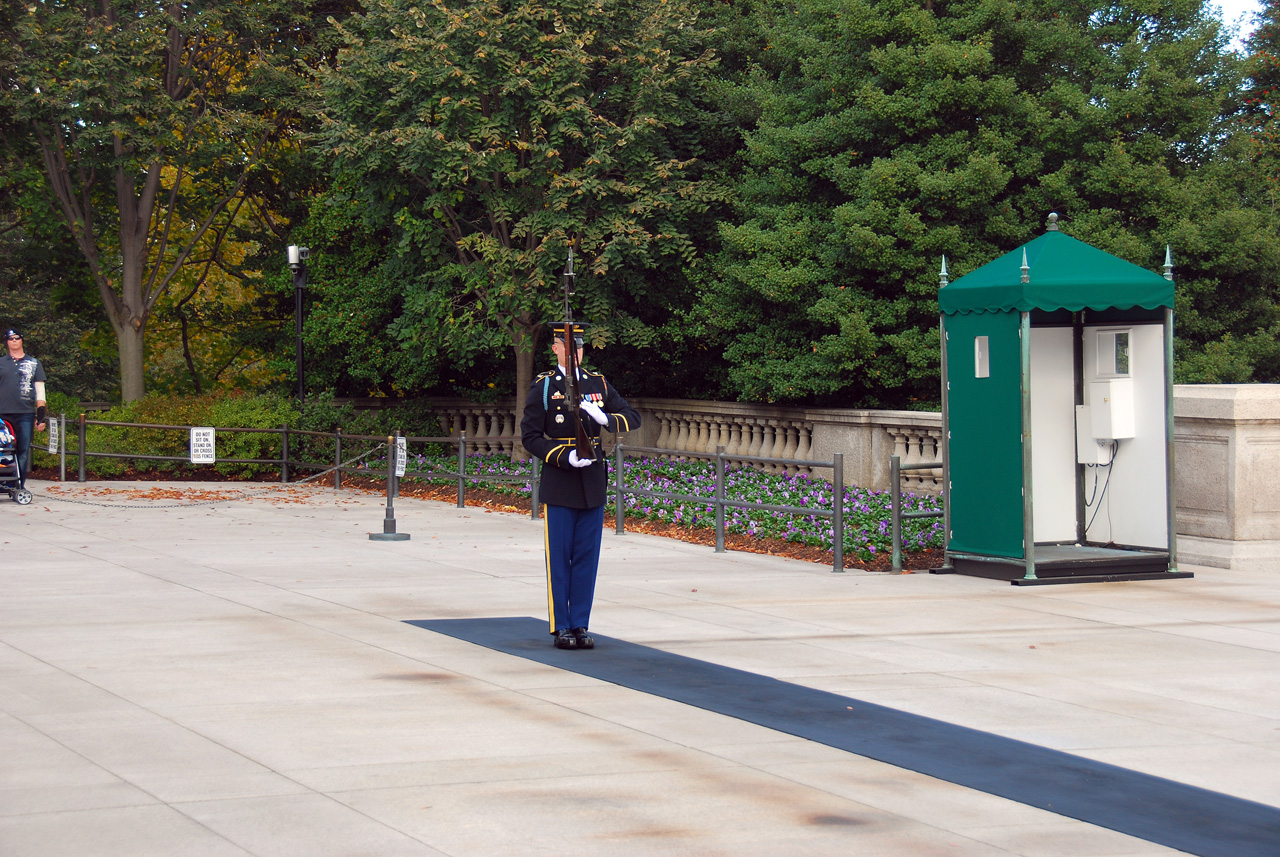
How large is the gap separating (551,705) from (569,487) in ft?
7.14

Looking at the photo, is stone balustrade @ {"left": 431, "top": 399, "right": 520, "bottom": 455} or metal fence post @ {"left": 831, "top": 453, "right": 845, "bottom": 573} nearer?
metal fence post @ {"left": 831, "top": 453, "right": 845, "bottom": 573}

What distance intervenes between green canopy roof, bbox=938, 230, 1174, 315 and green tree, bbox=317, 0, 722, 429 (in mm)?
9529

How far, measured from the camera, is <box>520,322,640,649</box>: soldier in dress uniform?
9.47 m

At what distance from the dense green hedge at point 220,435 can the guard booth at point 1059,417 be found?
1400 cm

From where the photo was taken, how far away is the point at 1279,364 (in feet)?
68.3

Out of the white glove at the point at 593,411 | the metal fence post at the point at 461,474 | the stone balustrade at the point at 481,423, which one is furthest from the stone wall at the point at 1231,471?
the stone balustrade at the point at 481,423

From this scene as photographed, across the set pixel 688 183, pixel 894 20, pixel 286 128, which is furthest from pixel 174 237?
pixel 894 20

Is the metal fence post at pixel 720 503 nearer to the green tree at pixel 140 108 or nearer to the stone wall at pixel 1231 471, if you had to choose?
the stone wall at pixel 1231 471

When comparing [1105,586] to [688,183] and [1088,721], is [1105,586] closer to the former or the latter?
[1088,721]

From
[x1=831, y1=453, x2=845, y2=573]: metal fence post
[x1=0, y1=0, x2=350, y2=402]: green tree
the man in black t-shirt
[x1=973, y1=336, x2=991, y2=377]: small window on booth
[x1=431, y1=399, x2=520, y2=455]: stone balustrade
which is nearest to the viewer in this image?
[x1=973, y1=336, x2=991, y2=377]: small window on booth

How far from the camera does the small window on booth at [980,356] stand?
41.6 ft

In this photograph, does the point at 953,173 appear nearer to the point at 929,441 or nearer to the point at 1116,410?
the point at 929,441

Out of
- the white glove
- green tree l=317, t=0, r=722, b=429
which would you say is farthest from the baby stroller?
the white glove

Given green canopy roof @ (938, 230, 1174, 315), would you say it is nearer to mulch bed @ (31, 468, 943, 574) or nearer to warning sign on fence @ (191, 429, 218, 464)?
mulch bed @ (31, 468, 943, 574)
